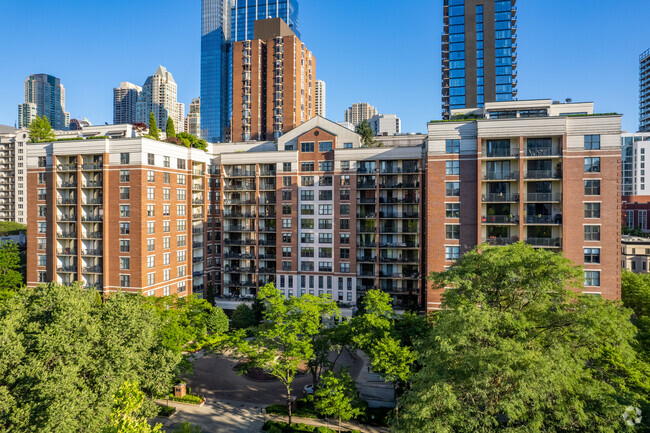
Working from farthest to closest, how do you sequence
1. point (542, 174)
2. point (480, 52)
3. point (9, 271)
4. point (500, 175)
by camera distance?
point (480, 52) → point (9, 271) → point (500, 175) → point (542, 174)

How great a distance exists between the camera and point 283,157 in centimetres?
7394

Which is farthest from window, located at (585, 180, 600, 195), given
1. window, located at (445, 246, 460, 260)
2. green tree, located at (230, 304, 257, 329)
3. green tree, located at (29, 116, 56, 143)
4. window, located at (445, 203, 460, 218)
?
green tree, located at (29, 116, 56, 143)

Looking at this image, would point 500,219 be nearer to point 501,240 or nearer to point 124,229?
point 501,240

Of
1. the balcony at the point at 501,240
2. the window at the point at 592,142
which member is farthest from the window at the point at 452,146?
the window at the point at 592,142

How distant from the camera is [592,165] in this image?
5019cm

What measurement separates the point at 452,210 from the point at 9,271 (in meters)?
76.4

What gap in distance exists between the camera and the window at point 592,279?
1962 inches

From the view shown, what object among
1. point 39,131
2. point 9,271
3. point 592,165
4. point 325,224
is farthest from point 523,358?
point 9,271

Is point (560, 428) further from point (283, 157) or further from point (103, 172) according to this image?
point (103, 172)

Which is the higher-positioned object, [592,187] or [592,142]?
[592,142]

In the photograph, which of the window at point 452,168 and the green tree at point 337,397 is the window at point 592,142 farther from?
the green tree at point 337,397

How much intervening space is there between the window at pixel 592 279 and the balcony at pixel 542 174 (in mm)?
12642

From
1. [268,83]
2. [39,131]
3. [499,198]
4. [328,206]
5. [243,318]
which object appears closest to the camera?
[499,198]

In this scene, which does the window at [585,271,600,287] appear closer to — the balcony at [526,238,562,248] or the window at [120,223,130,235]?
the balcony at [526,238,562,248]
